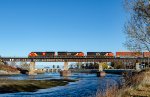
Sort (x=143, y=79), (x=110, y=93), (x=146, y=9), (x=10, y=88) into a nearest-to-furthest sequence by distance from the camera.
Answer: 1. (x=110, y=93)
2. (x=143, y=79)
3. (x=146, y=9)
4. (x=10, y=88)

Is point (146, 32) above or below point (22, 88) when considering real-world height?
above

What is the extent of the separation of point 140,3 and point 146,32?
10.9ft

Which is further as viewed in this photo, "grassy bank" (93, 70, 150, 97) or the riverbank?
the riverbank

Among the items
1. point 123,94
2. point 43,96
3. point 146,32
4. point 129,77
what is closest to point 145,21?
point 146,32

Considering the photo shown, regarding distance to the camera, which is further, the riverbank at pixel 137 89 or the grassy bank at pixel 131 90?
the riverbank at pixel 137 89

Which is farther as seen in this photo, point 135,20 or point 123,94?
point 135,20

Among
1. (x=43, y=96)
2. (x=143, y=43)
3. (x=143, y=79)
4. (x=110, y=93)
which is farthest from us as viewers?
(x=43, y=96)

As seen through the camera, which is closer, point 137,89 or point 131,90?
point 131,90

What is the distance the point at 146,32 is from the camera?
1469 inches

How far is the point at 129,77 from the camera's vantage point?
3356cm

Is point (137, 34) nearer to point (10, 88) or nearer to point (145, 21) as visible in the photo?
point (145, 21)

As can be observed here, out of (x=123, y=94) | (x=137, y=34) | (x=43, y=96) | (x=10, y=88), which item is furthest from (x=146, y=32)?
(x=10, y=88)

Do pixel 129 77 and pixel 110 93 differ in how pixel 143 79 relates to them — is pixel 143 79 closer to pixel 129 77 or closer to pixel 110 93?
pixel 129 77

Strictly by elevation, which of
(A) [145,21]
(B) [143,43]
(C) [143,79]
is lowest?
(C) [143,79]
